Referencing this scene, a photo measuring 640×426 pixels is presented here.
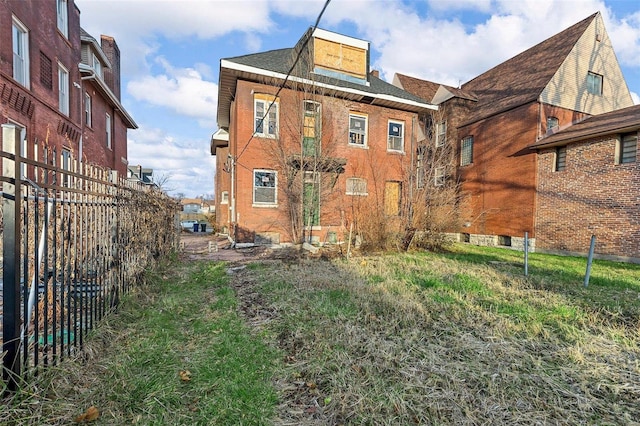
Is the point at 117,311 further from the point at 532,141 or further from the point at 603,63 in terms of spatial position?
the point at 603,63

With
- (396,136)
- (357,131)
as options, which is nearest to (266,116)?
(357,131)

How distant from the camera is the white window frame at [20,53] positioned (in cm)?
954

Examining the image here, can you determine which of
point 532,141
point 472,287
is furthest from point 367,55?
point 472,287

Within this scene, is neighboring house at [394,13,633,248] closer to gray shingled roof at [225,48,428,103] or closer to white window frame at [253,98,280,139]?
gray shingled roof at [225,48,428,103]

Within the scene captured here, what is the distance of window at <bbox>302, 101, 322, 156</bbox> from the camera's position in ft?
39.9

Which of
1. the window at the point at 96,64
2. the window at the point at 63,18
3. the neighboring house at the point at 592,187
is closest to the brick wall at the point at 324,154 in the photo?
the neighboring house at the point at 592,187

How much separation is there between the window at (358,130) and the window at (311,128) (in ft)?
8.37

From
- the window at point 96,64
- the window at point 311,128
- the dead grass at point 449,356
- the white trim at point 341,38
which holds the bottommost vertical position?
the dead grass at point 449,356

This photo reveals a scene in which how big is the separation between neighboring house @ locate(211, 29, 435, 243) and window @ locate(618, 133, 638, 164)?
761cm

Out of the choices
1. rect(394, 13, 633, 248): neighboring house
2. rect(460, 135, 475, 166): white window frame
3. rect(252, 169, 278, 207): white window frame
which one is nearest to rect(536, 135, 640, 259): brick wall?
rect(394, 13, 633, 248): neighboring house

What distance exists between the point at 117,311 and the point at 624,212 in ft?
50.7

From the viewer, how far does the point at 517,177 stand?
1474cm

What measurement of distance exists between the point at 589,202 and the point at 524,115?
5076 millimetres

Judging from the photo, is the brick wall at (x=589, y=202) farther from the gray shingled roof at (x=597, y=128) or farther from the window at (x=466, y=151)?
the window at (x=466, y=151)
